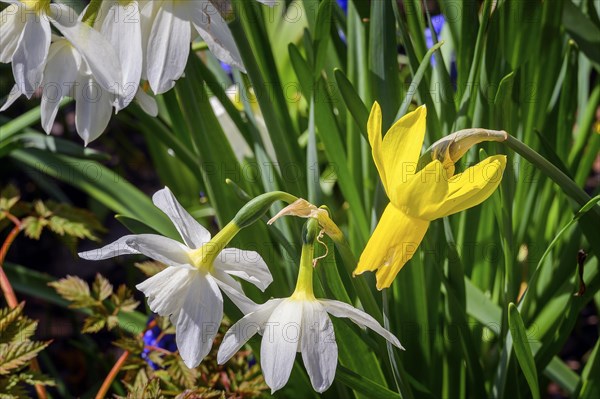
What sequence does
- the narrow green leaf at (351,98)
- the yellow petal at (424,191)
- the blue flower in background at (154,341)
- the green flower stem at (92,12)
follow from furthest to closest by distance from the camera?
the blue flower in background at (154,341) → the narrow green leaf at (351,98) → the green flower stem at (92,12) → the yellow petal at (424,191)

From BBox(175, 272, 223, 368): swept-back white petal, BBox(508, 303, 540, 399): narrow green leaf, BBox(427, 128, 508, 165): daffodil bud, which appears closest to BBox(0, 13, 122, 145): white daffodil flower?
BBox(175, 272, 223, 368): swept-back white petal

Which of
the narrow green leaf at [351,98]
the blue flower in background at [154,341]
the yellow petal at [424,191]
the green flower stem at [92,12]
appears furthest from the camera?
the blue flower in background at [154,341]

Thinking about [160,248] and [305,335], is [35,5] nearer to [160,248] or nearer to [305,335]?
[160,248]

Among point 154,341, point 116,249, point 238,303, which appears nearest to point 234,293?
point 238,303

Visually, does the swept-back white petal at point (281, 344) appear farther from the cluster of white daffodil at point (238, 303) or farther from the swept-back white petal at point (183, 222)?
the swept-back white petal at point (183, 222)

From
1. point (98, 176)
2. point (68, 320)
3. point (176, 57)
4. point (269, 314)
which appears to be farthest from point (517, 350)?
point (68, 320)

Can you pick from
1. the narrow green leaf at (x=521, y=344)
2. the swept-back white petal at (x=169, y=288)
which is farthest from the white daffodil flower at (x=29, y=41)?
the narrow green leaf at (x=521, y=344)
